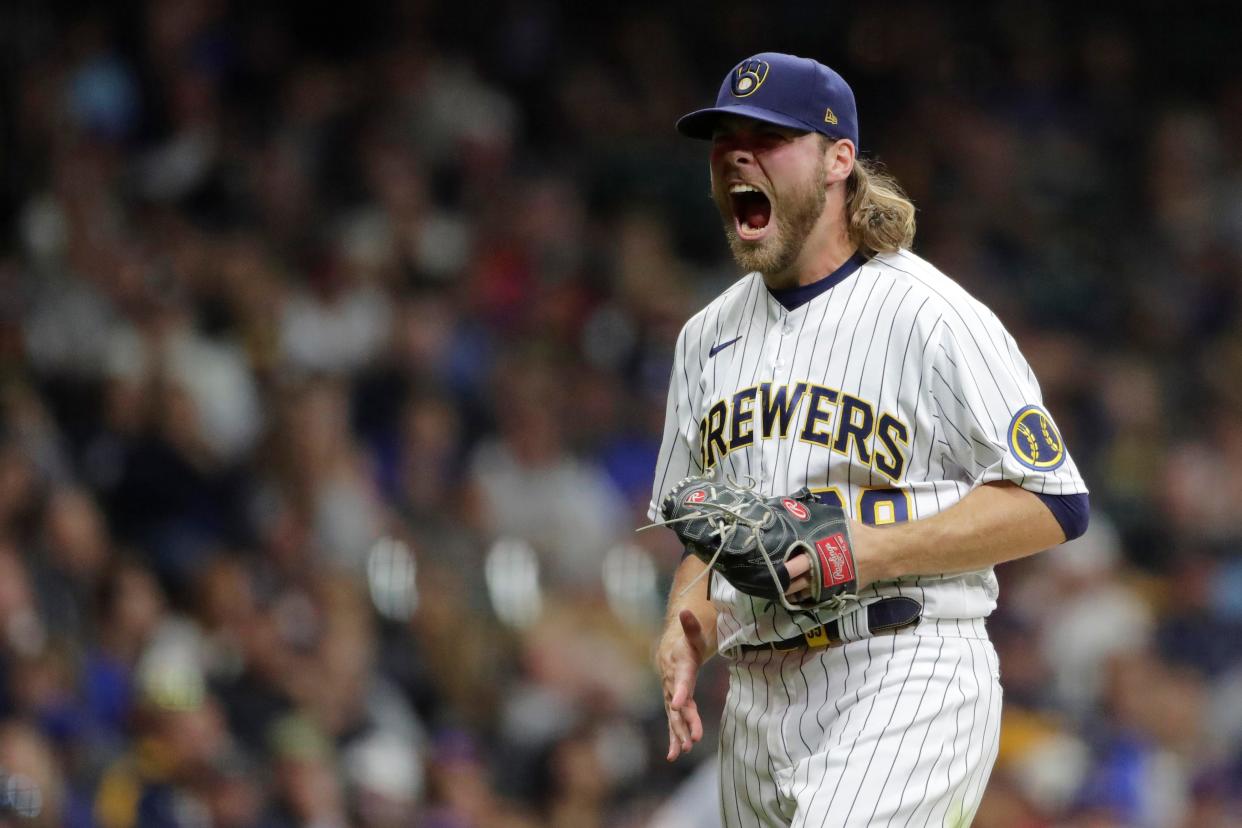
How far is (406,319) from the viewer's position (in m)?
6.99

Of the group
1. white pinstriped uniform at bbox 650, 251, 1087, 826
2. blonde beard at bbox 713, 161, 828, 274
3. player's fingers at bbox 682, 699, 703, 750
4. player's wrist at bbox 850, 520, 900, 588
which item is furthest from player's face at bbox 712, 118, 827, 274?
player's fingers at bbox 682, 699, 703, 750

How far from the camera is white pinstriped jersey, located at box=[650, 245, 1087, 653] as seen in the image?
274 cm

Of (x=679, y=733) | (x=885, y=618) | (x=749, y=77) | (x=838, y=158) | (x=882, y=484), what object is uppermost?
(x=749, y=77)

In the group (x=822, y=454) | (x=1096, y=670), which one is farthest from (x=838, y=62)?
(x=822, y=454)

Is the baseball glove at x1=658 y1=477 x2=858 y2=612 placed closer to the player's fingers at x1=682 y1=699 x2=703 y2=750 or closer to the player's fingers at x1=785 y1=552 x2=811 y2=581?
the player's fingers at x1=785 y1=552 x2=811 y2=581

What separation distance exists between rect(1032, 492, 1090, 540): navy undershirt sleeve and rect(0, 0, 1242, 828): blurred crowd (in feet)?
8.91

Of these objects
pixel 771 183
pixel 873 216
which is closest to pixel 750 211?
pixel 771 183

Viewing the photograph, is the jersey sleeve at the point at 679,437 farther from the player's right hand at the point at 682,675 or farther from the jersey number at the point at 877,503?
the jersey number at the point at 877,503

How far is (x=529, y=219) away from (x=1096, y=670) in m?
3.21

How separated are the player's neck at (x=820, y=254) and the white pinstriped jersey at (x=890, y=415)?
4cm

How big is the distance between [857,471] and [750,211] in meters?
0.50

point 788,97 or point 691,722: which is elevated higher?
point 788,97

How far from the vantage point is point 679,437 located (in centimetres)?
320

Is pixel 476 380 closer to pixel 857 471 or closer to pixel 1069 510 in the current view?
pixel 857 471
